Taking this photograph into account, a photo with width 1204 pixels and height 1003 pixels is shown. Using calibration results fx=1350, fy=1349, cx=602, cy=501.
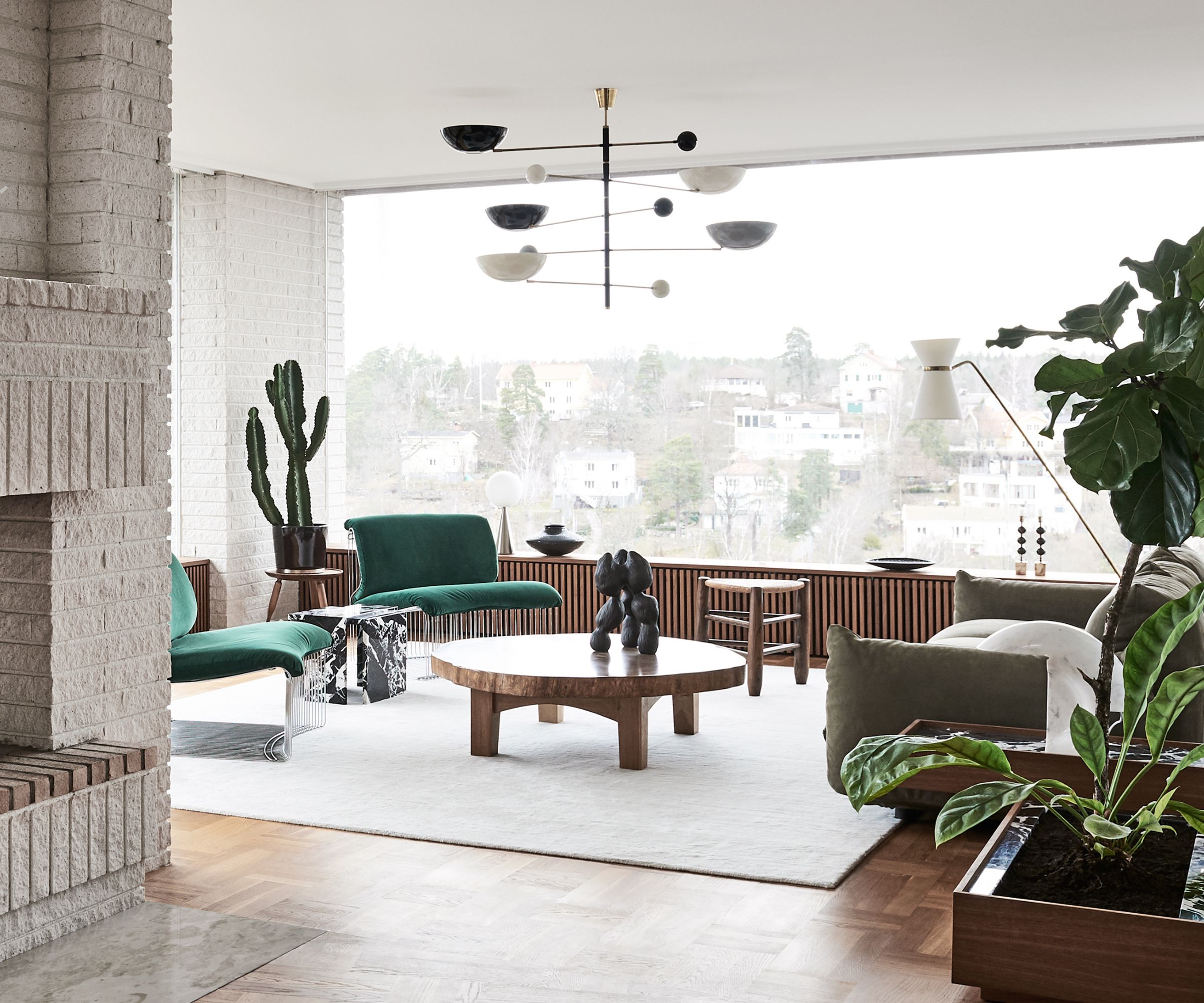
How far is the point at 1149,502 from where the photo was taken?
102 inches

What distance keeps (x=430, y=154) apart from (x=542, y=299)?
1262 mm

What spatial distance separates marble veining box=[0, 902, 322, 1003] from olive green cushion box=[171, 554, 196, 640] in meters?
1.97

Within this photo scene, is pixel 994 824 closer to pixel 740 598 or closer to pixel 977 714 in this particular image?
pixel 977 714

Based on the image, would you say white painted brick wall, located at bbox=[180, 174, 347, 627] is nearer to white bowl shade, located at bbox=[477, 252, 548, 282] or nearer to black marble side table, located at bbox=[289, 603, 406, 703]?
black marble side table, located at bbox=[289, 603, 406, 703]

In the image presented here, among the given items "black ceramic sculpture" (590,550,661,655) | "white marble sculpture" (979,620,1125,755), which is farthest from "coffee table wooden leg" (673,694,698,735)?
"white marble sculpture" (979,620,1125,755)

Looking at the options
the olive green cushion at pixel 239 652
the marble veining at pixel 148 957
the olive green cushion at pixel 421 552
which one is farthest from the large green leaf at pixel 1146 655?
the olive green cushion at pixel 421 552

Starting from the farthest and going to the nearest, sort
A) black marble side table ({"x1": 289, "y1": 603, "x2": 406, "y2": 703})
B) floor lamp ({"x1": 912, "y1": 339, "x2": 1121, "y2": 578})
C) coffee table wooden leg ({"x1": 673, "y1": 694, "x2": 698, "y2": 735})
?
floor lamp ({"x1": 912, "y1": 339, "x2": 1121, "y2": 578}) < black marble side table ({"x1": 289, "y1": 603, "x2": 406, "y2": 703}) < coffee table wooden leg ({"x1": 673, "y1": 694, "x2": 698, "y2": 735})

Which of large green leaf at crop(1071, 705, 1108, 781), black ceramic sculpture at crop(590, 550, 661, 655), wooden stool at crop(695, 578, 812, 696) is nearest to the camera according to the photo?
large green leaf at crop(1071, 705, 1108, 781)

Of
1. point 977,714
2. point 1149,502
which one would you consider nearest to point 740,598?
point 977,714

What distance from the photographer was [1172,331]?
2525 mm

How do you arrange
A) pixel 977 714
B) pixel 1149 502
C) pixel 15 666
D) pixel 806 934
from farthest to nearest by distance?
pixel 977 714, pixel 15 666, pixel 806 934, pixel 1149 502

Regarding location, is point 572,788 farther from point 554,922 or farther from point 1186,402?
point 1186,402

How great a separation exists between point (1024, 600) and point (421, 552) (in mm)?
3144

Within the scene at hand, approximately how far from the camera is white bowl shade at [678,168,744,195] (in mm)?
5617
